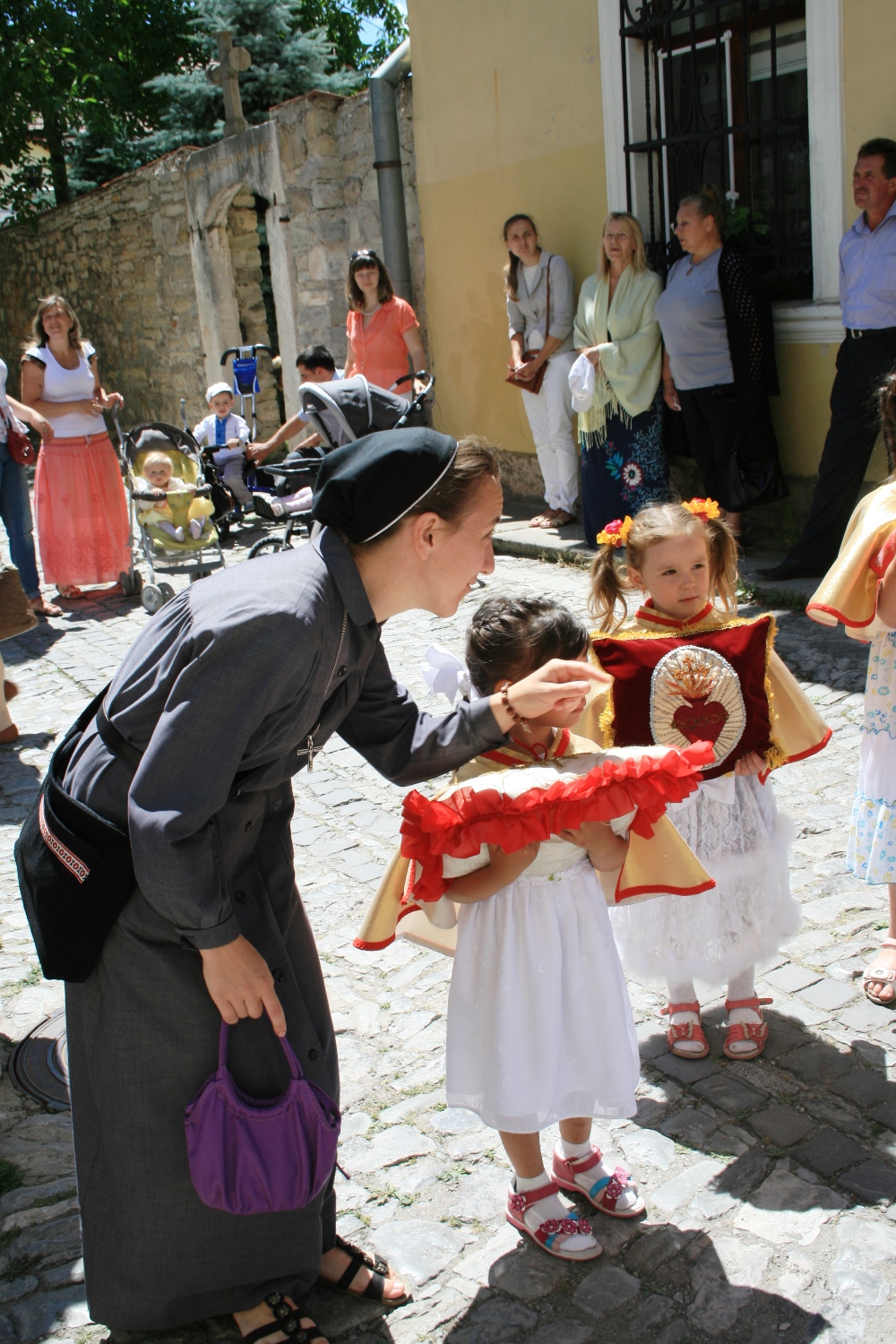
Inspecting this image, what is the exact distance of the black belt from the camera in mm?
6055

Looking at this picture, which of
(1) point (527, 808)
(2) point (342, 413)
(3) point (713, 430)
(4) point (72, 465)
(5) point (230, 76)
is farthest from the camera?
(5) point (230, 76)

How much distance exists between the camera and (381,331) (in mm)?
9492

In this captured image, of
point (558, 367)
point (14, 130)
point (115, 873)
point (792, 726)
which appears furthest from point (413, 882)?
point (14, 130)

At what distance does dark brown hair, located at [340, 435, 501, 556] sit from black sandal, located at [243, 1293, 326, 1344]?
1.35 metres

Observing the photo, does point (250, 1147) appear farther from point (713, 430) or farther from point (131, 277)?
point (131, 277)

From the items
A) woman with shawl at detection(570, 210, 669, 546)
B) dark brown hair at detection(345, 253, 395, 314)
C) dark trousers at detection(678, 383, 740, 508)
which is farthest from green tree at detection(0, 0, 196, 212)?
dark trousers at detection(678, 383, 740, 508)

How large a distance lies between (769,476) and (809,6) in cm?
253

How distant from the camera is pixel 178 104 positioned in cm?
1689

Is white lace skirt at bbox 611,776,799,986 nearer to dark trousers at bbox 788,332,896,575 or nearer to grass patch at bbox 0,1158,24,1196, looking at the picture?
grass patch at bbox 0,1158,24,1196

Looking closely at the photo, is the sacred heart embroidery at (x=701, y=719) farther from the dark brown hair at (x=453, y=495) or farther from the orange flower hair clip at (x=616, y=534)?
the dark brown hair at (x=453, y=495)

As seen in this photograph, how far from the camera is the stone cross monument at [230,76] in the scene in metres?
14.0

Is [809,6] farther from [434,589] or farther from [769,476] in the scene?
[434,589]

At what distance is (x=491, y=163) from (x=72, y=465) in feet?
13.1

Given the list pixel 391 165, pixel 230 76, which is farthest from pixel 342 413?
pixel 230 76
